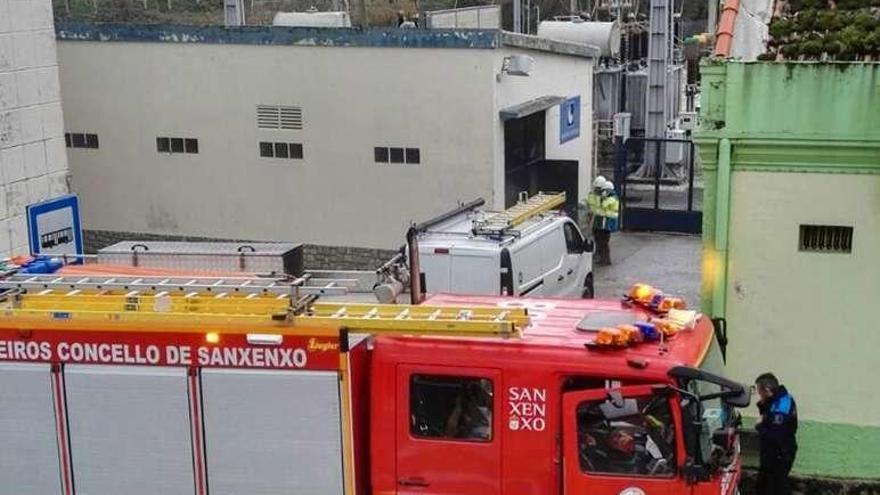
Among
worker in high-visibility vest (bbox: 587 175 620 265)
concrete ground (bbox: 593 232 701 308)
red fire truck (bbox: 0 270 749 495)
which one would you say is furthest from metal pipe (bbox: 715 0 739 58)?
worker in high-visibility vest (bbox: 587 175 620 265)

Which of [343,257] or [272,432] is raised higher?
[272,432]

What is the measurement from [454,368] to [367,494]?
1063mm

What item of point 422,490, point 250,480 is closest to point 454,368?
point 422,490

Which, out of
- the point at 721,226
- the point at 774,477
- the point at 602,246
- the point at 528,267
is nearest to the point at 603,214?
the point at 602,246

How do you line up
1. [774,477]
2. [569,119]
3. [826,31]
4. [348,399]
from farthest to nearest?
[569,119]
[826,31]
[774,477]
[348,399]

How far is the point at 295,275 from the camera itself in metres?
9.16

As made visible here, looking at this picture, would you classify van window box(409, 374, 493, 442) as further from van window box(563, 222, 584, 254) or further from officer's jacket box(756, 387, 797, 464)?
van window box(563, 222, 584, 254)

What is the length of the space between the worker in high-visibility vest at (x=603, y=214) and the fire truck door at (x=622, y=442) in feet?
38.0

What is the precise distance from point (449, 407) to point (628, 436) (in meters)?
1.16

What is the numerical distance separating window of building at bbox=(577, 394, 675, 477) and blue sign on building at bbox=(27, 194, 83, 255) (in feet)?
21.3

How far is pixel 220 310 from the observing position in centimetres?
758

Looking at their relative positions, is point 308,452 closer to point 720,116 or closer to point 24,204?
point 720,116

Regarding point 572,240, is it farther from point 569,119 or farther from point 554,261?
point 569,119

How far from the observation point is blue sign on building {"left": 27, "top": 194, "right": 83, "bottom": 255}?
1121cm
